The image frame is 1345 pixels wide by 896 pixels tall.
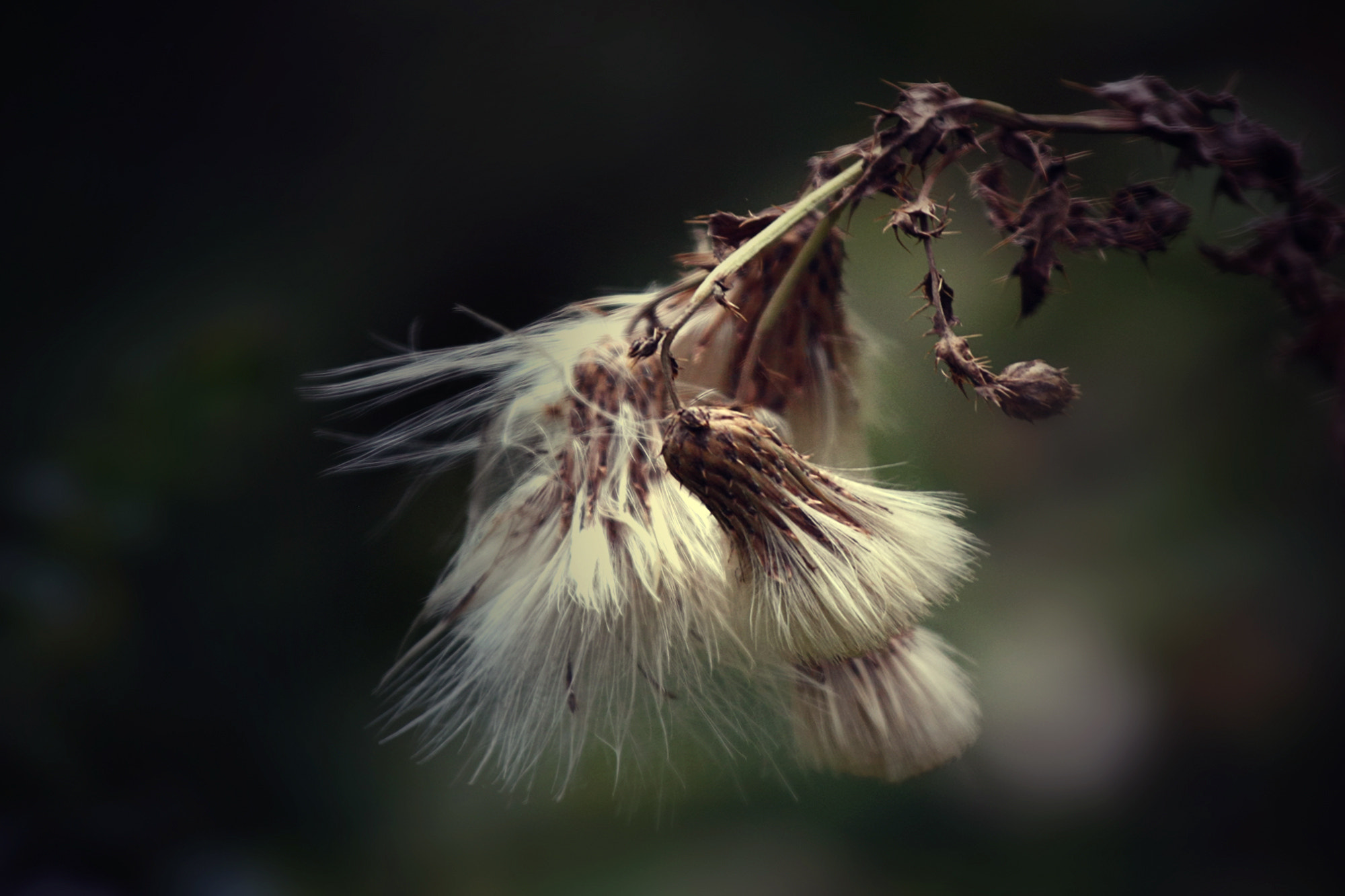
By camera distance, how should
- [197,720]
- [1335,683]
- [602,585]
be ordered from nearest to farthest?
[602,585], [1335,683], [197,720]

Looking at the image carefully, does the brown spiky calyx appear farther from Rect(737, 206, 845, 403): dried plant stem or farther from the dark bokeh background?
the dark bokeh background

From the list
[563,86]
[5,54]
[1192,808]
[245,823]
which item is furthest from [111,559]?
[1192,808]

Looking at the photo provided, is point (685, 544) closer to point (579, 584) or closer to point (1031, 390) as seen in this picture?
point (579, 584)

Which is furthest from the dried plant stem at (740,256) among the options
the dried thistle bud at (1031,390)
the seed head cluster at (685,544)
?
the dried thistle bud at (1031,390)

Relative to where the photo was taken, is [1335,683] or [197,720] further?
[197,720]

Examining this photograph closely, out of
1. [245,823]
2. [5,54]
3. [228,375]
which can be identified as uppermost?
[5,54]

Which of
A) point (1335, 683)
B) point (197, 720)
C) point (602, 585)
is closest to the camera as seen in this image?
point (602, 585)

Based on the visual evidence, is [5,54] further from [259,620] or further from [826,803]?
[826,803]

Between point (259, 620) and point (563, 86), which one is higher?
point (563, 86)
